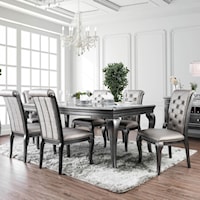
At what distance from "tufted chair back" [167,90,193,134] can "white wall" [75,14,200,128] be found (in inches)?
97.7

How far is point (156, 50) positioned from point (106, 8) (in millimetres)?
1426

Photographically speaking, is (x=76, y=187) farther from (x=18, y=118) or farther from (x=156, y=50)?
(x=156, y=50)

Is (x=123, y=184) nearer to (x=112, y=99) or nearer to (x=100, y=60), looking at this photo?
(x=112, y=99)

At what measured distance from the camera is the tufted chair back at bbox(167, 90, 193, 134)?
3.21m

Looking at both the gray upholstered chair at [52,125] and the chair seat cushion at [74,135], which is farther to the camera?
the chair seat cushion at [74,135]

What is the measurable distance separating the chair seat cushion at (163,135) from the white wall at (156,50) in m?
2.77

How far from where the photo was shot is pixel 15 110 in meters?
3.60

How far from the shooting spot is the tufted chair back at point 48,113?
2.97 metres

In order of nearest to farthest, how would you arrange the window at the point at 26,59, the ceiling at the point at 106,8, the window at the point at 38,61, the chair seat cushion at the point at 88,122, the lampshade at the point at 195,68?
the chair seat cushion at the point at 88,122
the lampshade at the point at 195,68
the ceiling at the point at 106,8
the window at the point at 26,59
the window at the point at 38,61

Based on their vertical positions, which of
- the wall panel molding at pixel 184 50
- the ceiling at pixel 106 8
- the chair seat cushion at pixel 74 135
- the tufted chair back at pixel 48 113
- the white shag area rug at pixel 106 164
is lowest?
the white shag area rug at pixel 106 164

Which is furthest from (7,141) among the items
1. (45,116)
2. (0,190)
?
(0,190)

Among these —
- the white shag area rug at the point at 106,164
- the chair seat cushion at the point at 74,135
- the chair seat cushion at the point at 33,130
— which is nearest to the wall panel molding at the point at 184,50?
the white shag area rug at the point at 106,164

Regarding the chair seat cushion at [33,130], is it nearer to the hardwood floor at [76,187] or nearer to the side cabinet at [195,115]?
the hardwood floor at [76,187]

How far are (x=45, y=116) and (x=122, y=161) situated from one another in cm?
113
